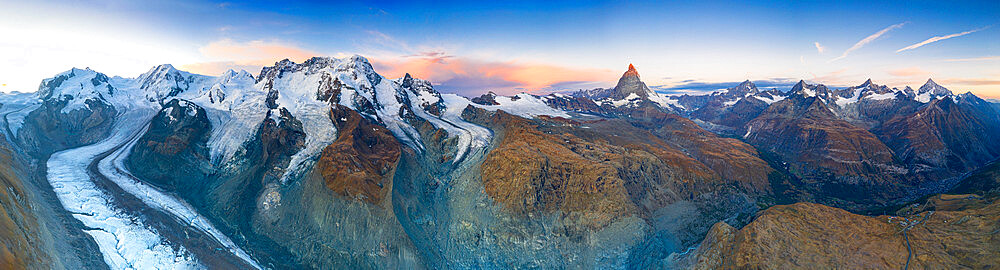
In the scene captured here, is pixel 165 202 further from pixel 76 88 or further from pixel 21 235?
pixel 76 88

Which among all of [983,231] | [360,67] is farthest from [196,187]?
[983,231]

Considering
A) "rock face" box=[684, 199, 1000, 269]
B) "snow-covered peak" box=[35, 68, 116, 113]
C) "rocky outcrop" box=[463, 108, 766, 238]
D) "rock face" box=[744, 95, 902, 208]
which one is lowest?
"rock face" box=[744, 95, 902, 208]

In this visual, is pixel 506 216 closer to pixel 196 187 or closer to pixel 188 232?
pixel 188 232

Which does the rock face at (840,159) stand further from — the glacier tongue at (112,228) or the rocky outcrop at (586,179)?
the glacier tongue at (112,228)

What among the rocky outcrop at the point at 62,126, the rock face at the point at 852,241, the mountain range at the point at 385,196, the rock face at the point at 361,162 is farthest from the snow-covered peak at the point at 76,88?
the rock face at the point at 852,241

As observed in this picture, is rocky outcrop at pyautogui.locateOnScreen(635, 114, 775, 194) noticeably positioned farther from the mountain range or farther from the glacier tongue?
the glacier tongue

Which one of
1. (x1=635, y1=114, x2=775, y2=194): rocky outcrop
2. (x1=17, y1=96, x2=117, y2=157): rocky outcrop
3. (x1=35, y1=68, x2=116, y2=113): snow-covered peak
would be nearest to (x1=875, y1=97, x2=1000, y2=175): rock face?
(x1=635, y1=114, x2=775, y2=194): rocky outcrop
